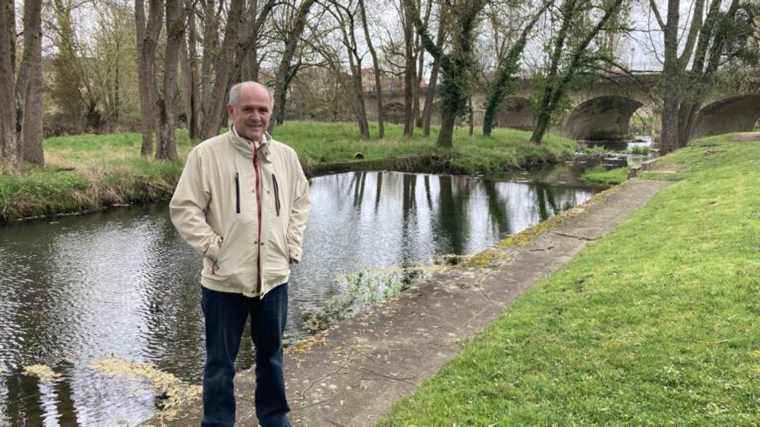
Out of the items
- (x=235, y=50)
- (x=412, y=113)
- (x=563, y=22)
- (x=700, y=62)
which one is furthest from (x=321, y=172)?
(x=700, y=62)

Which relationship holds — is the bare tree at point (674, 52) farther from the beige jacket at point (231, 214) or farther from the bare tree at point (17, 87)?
the beige jacket at point (231, 214)

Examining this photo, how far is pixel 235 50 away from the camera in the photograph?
602 inches

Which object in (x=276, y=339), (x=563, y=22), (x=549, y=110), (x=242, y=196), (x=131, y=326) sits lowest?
(x=131, y=326)

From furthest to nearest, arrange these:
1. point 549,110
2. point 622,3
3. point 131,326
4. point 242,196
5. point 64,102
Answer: point 64,102
point 549,110
point 622,3
point 131,326
point 242,196

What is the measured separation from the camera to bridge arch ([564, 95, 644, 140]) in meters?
40.1

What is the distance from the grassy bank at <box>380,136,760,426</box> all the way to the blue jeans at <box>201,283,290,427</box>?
694mm

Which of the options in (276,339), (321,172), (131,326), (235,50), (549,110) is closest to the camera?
(276,339)

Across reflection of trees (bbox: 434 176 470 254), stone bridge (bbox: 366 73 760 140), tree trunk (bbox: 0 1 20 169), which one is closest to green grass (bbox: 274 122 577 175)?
stone bridge (bbox: 366 73 760 140)

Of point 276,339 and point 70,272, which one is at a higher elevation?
point 276,339

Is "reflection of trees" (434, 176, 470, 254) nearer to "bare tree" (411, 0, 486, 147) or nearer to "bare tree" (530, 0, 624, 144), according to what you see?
"bare tree" (411, 0, 486, 147)

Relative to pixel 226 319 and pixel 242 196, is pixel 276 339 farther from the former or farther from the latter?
pixel 242 196

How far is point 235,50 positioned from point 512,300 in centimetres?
1232

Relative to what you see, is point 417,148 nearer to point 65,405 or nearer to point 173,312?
point 173,312

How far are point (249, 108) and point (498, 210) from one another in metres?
12.1
